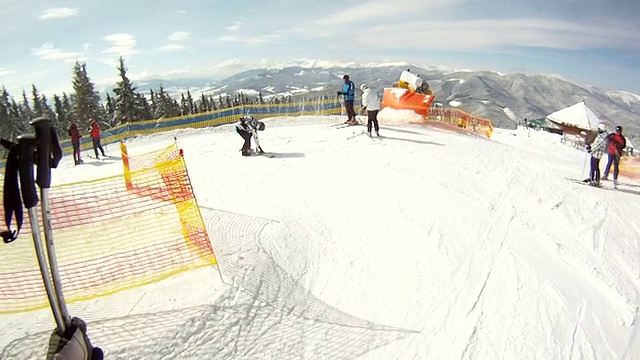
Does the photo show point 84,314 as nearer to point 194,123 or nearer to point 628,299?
point 628,299

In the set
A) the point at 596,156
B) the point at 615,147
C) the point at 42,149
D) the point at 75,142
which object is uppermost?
the point at 42,149

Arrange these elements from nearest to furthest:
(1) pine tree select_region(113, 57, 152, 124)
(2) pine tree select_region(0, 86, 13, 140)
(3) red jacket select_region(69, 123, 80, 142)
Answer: (3) red jacket select_region(69, 123, 80, 142) → (1) pine tree select_region(113, 57, 152, 124) → (2) pine tree select_region(0, 86, 13, 140)

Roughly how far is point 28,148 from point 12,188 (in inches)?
9.2

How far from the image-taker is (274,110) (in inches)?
1048

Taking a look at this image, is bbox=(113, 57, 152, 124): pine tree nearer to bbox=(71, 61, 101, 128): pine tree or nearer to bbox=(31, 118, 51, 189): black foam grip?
bbox=(71, 61, 101, 128): pine tree

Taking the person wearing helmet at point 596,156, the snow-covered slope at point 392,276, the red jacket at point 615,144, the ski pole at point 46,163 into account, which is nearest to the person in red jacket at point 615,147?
the red jacket at point 615,144

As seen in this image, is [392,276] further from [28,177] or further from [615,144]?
[615,144]

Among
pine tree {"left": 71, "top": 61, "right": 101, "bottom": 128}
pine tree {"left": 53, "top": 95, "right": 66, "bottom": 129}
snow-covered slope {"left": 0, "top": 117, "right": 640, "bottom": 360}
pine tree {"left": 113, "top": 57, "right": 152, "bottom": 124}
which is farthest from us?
pine tree {"left": 53, "top": 95, "right": 66, "bottom": 129}

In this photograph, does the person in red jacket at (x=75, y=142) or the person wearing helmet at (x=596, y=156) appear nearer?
the person wearing helmet at (x=596, y=156)

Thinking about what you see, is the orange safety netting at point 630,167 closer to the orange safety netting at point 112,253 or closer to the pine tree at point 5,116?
the orange safety netting at point 112,253

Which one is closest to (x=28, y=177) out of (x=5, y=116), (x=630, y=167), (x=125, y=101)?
(x=630, y=167)

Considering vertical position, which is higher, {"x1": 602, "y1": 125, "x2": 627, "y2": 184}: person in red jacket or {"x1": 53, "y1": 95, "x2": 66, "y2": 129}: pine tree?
{"x1": 53, "y1": 95, "x2": 66, "y2": 129}: pine tree

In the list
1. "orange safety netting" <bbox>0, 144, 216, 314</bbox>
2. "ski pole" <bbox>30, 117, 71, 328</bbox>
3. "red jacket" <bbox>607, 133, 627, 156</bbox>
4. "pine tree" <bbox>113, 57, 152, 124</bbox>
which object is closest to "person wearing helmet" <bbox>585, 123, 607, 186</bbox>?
"red jacket" <bbox>607, 133, 627, 156</bbox>

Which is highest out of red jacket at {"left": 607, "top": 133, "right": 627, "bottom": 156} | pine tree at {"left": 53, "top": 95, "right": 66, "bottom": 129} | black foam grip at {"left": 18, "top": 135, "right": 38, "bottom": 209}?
pine tree at {"left": 53, "top": 95, "right": 66, "bottom": 129}
